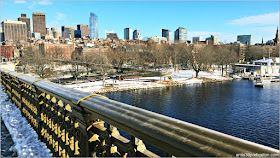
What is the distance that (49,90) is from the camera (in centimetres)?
495

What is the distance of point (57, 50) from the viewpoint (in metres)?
112

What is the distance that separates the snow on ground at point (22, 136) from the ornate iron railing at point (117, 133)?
262 millimetres

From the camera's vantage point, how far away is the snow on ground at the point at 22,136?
18.1 ft

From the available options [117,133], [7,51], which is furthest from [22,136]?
[7,51]

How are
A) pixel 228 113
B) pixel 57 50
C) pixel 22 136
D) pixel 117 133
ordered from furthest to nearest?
pixel 57 50
pixel 228 113
pixel 22 136
pixel 117 133

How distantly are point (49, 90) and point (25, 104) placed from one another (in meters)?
4.42

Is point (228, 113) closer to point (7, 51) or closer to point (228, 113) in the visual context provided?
point (228, 113)

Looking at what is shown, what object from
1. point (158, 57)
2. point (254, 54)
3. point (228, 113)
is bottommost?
point (228, 113)

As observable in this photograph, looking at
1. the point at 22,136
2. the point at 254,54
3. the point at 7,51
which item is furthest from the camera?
the point at 7,51

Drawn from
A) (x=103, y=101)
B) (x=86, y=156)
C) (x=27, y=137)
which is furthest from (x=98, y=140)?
(x=27, y=137)

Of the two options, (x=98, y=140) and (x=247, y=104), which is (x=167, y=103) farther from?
(x=98, y=140)

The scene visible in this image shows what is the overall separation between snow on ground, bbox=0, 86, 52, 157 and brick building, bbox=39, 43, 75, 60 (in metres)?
107

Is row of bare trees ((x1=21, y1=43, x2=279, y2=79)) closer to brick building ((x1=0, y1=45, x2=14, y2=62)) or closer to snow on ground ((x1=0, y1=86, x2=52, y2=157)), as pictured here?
brick building ((x1=0, y1=45, x2=14, y2=62))

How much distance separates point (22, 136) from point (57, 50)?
115351 mm
